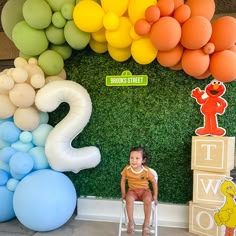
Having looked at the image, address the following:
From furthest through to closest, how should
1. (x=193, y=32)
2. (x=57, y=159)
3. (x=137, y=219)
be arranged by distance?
(x=137, y=219) → (x=57, y=159) → (x=193, y=32)

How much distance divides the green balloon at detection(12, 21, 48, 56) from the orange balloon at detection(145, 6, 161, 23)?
3.13ft

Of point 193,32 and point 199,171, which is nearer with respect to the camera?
point 193,32

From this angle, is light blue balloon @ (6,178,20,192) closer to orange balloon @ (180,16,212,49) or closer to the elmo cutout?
the elmo cutout

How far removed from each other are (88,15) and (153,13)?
53cm

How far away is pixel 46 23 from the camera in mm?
2479

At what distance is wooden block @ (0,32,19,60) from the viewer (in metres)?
3.76

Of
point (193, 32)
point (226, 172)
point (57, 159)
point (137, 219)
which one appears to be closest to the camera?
point (193, 32)

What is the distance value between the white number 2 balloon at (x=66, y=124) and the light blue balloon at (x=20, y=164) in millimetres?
170

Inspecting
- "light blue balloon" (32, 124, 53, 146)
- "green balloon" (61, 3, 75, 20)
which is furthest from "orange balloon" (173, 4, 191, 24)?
"light blue balloon" (32, 124, 53, 146)

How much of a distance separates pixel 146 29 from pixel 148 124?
2.96 ft

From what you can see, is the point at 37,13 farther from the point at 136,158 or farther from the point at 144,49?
the point at 136,158

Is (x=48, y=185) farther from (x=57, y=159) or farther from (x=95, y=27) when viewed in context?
(x=95, y=27)

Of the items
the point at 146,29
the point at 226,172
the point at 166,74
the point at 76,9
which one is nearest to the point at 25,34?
the point at 76,9

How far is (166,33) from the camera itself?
2146 mm
